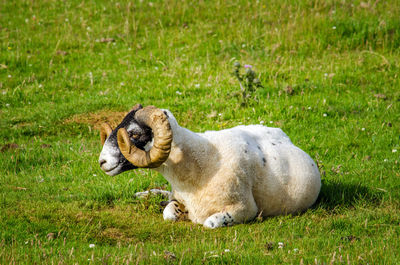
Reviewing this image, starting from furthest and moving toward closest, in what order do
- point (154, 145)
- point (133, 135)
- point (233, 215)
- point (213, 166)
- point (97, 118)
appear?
point (97, 118) → point (213, 166) → point (233, 215) → point (133, 135) → point (154, 145)

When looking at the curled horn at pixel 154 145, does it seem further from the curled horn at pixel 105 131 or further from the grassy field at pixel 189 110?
the grassy field at pixel 189 110

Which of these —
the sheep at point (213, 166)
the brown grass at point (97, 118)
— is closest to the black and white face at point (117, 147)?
the sheep at point (213, 166)

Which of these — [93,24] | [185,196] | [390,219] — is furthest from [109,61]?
[390,219]

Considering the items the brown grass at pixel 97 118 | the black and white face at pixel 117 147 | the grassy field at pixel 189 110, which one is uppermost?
A: the black and white face at pixel 117 147

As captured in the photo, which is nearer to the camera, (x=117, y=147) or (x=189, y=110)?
(x=117, y=147)

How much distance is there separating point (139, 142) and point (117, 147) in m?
0.29

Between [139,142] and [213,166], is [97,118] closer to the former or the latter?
[139,142]

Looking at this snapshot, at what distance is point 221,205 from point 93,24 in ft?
37.8

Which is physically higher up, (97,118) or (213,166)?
(213,166)

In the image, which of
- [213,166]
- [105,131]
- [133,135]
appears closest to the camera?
[133,135]

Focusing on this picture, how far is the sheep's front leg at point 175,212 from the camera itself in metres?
7.17

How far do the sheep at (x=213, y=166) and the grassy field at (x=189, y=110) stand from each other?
0.97 ft

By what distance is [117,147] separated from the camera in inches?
268

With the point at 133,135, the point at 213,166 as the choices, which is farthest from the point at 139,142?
the point at 213,166
